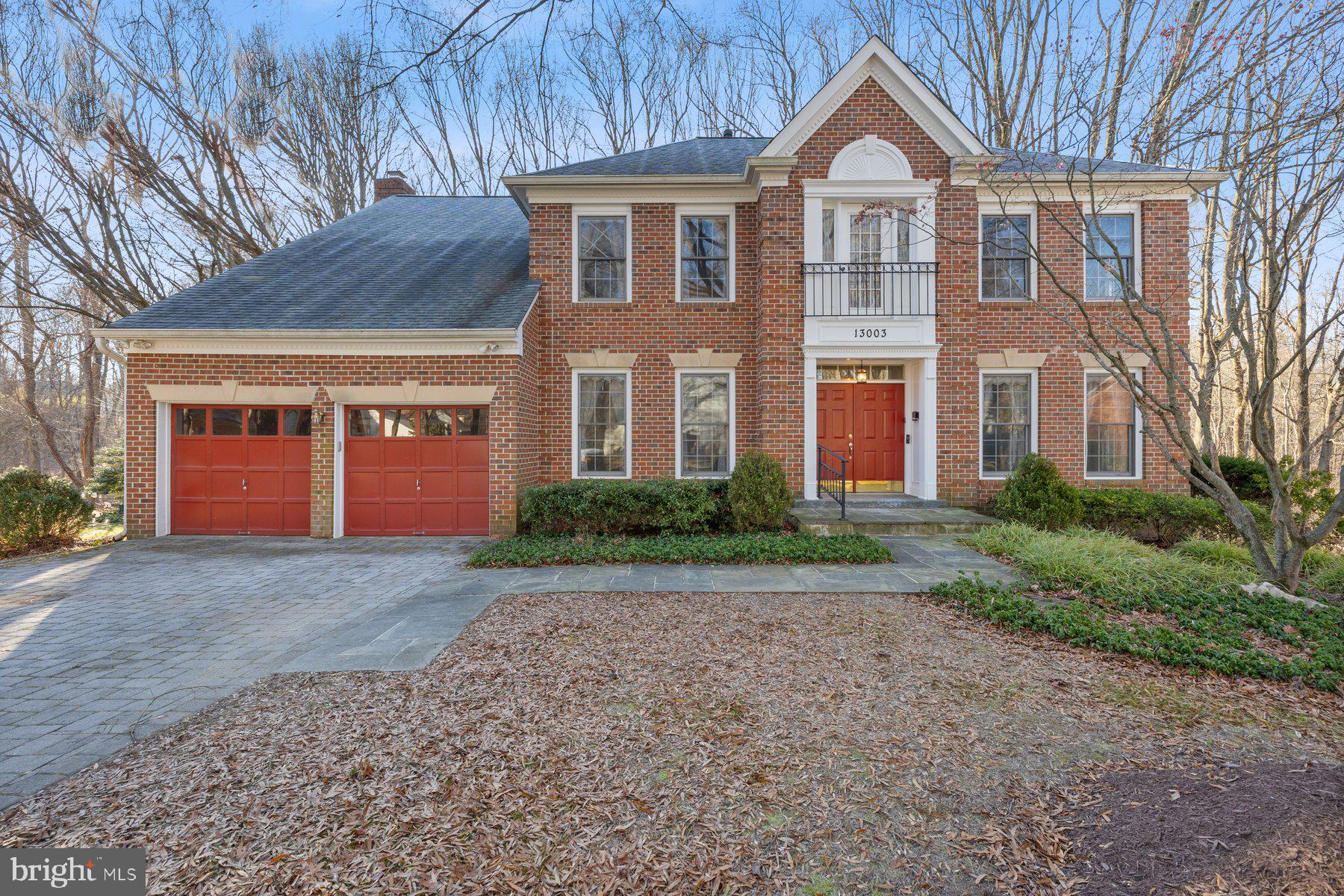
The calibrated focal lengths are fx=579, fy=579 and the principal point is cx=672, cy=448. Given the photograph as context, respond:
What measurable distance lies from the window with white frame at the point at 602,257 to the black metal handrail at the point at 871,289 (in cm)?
358

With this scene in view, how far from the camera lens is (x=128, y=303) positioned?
672 inches

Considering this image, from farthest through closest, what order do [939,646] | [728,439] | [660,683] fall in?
1. [728,439]
2. [939,646]
3. [660,683]

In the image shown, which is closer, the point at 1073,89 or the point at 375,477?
the point at 1073,89

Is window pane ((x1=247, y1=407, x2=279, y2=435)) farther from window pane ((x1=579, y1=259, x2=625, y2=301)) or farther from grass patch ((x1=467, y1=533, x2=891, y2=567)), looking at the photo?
window pane ((x1=579, y1=259, x2=625, y2=301))

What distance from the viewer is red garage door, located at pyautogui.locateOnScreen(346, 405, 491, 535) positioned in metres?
10.2

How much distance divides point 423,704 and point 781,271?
29.5 ft

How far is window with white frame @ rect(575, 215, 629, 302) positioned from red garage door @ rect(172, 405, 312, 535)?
223 inches

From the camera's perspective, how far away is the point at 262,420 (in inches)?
401

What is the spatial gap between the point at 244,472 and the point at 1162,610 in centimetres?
1314

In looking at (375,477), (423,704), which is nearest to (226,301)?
(375,477)

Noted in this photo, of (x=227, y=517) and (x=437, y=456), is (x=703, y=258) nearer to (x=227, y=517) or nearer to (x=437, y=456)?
(x=437, y=456)

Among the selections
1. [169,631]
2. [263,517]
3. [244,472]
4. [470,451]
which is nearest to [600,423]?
[470,451]

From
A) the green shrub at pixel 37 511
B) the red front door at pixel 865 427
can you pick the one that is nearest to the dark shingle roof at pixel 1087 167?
the red front door at pixel 865 427

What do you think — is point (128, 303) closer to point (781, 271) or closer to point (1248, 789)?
point (781, 271)
